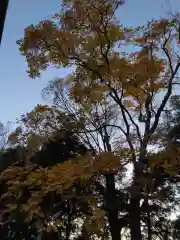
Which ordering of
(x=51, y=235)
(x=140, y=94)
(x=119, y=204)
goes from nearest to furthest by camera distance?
(x=140, y=94) → (x=119, y=204) → (x=51, y=235)

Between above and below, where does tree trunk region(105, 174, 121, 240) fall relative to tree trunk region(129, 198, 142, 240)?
above

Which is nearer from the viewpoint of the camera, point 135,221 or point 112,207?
point 135,221

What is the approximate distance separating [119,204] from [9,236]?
7.32 m

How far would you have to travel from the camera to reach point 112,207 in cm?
1416

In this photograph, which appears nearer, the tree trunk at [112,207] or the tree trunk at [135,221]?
the tree trunk at [135,221]

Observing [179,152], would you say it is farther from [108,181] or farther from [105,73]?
[108,181]

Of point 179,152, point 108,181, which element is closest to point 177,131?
point 108,181

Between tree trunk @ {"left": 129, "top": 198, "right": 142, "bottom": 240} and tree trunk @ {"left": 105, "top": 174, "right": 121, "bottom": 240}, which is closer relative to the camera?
tree trunk @ {"left": 129, "top": 198, "right": 142, "bottom": 240}

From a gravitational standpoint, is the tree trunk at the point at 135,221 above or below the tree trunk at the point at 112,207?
below

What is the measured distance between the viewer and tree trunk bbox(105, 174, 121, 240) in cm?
1424

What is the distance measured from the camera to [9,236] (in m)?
17.4

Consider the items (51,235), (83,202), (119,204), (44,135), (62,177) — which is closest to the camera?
(62,177)

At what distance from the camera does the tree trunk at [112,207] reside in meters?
14.2

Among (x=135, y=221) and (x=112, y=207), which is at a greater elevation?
(x=112, y=207)
